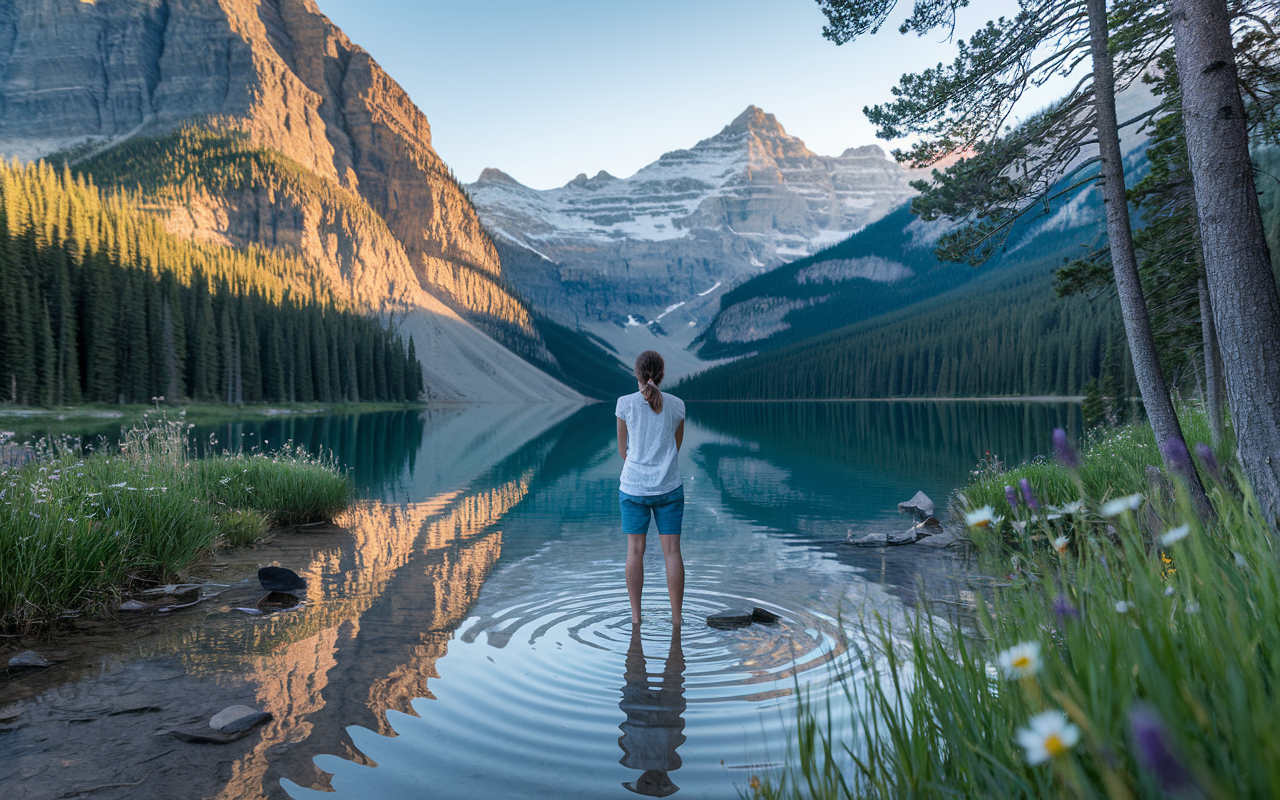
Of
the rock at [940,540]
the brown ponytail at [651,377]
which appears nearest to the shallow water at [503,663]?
the rock at [940,540]

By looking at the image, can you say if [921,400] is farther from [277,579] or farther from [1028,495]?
[1028,495]

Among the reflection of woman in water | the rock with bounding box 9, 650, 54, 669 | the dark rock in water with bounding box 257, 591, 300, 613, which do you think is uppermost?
the rock with bounding box 9, 650, 54, 669

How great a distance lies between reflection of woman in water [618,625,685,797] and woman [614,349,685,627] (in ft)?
3.15

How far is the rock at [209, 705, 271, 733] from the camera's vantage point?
469 cm

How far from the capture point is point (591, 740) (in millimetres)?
4762

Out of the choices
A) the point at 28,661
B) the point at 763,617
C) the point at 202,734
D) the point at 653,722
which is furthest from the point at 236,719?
the point at 763,617

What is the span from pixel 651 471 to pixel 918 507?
434 inches

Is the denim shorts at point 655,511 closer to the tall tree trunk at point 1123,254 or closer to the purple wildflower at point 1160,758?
the tall tree trunk at point 1123,254

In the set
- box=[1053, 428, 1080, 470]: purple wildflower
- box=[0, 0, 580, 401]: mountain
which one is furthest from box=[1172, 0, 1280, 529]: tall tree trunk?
box=[0, 0, 580, 401]: mountain

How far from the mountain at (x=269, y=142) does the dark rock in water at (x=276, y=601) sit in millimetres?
127360

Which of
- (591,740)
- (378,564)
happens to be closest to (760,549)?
(378,564)

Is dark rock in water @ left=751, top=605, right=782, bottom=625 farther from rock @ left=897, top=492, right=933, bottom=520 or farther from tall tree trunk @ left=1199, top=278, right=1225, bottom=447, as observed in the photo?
tall tree trunk @ left=1199, top=278, right=1225, bottom=447

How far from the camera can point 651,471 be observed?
707 centimetres

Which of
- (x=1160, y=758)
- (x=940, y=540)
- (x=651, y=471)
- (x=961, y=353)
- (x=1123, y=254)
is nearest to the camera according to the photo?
(x=1160, y=758)
